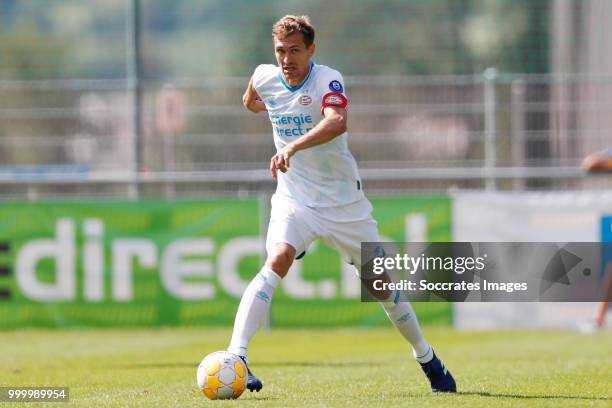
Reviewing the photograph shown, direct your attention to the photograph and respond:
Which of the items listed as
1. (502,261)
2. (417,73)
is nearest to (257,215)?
(502,261)

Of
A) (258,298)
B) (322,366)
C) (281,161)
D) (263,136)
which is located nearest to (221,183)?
(263,136)

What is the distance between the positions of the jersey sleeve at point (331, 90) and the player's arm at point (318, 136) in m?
0.04

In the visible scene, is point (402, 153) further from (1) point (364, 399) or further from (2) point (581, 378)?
(1) point (364, 399)

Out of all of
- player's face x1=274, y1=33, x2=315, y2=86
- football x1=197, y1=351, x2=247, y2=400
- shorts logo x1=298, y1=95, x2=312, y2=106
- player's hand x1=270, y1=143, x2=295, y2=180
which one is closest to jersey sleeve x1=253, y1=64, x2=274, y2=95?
player's face x1=274, y1=33, x2=315, y2=86

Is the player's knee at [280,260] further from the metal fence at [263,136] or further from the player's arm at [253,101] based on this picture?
the metal fence at [263,136]

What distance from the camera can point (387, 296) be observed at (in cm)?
816

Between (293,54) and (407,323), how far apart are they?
5.93 feet

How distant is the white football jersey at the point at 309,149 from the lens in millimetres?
8031

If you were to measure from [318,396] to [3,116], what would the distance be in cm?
987

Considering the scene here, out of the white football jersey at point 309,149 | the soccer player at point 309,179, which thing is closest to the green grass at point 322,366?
the soccer player at point 309,179

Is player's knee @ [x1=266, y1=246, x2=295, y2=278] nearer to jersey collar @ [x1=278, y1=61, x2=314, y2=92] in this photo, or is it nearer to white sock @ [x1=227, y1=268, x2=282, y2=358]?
white sock @ [x1=227, y1=268, x2=282, y2=358]

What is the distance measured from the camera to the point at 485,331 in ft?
50.9

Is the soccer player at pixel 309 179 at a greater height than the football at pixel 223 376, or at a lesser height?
greater

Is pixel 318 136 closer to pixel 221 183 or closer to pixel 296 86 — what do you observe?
pixel 296 86
